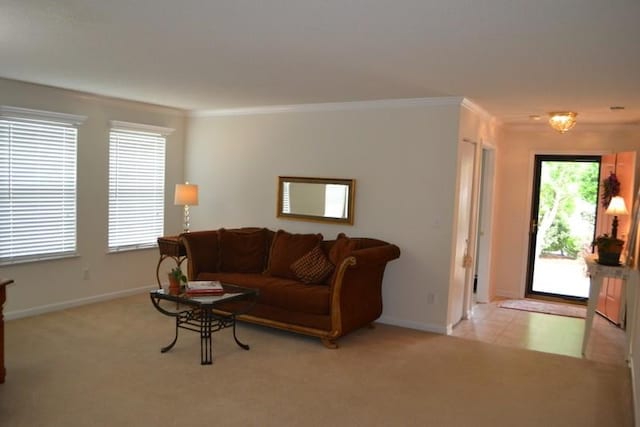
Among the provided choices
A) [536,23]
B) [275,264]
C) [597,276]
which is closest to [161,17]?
[536,23]

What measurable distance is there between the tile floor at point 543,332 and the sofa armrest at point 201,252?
8.74 ft

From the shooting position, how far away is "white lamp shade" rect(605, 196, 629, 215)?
5.89 metres

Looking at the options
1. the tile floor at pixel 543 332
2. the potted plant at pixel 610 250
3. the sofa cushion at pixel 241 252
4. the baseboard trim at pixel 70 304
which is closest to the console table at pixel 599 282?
the potted plant at pixel 610 250

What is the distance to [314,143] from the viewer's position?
19.1 ft

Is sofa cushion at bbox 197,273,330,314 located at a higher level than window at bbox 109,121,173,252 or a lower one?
lower

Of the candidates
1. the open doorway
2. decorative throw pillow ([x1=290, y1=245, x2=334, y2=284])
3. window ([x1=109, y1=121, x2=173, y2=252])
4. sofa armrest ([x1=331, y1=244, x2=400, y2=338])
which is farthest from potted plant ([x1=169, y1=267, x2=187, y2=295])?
the open doorway

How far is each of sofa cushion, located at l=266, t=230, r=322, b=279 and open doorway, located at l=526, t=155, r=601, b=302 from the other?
349cm

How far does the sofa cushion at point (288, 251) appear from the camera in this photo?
5266mm

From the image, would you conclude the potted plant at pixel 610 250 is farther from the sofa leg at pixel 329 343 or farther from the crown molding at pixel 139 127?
the crown molding at pixel 139 127

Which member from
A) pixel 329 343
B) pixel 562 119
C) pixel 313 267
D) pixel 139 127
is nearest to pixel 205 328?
pixel 329 343

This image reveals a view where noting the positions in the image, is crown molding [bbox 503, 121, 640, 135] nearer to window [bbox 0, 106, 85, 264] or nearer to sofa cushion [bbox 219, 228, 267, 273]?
sofa cushion [bbox 219, 228, 267, 273]

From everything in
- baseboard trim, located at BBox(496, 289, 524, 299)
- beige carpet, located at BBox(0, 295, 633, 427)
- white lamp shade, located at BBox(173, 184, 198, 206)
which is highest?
white lamp shade, located at BBox(173, 184, 198, 206)

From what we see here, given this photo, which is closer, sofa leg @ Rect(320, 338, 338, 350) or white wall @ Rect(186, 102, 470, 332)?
sofa leg @ Rect(320, 338, 338, 350)

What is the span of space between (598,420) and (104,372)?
3513mm
